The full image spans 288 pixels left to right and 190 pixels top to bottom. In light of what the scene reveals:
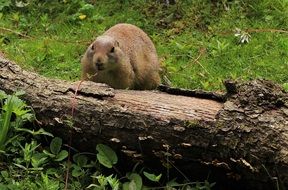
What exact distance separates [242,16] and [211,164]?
149 inches

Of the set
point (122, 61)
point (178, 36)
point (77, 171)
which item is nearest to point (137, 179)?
point (77, 171)

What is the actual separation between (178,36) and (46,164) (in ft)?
11.2

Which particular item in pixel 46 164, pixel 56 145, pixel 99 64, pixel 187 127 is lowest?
pixel 46 164

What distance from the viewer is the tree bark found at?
4086 mm

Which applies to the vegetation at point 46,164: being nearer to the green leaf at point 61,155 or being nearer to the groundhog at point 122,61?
the green leaf at point 61,155

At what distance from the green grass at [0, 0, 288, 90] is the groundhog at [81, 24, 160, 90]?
633mm

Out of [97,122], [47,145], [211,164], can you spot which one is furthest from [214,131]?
[47,145]

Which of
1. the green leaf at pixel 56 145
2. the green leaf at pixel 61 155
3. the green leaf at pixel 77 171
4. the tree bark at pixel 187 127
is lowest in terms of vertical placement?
the green leaf at pixel 77 171

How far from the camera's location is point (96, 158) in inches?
179

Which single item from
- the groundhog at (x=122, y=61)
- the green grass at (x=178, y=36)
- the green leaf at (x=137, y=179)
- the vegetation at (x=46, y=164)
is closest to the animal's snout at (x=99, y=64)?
the groundhog at (x=122, y=61)

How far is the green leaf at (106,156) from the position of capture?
4352 millimetres

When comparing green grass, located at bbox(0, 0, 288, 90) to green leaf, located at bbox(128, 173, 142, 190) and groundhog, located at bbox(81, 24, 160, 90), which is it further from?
green leaf, located at bbox(128, 173, 142, 190)

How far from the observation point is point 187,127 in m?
4.25

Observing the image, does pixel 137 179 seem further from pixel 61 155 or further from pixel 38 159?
pixel 38 159
